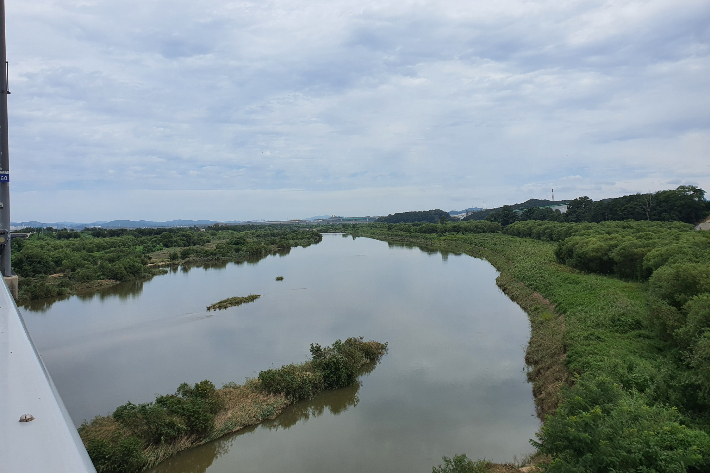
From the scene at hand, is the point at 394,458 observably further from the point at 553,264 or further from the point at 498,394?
the point at 553,264

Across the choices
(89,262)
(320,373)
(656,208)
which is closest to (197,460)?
(320,373)

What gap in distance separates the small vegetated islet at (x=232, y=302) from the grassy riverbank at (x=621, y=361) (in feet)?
49.1

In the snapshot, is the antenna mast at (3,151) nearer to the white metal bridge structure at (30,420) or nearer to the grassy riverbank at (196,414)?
the white metal bridge structure at (30,420)

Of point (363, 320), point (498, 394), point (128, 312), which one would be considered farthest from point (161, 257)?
point (498, 394)

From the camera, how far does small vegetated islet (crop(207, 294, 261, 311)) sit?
70.6 ft

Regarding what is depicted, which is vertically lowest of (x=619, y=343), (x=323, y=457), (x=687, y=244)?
(x=323, y=457)

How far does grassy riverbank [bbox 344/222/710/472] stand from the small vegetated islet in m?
15.0

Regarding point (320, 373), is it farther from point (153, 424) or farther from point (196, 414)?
point (153, 424)

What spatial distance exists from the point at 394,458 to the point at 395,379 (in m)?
3.85

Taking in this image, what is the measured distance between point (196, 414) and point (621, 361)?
10133 mm

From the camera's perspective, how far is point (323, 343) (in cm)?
1541

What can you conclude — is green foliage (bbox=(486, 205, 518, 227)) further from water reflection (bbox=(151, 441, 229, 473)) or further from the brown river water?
water reflection (bbox=(151, 441, 229, 473))

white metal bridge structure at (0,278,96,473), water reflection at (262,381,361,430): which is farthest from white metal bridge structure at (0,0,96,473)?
water reflection at (262,381,361,430)

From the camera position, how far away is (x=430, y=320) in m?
18.7
